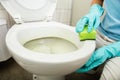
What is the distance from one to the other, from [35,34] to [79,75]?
473mm

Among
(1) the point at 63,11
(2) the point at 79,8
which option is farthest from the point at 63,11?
(2) the point at 79,8

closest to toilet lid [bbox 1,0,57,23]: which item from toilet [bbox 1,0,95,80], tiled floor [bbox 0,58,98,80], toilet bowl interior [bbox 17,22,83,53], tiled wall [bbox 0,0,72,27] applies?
toilet [bbox 1,0,95,80]

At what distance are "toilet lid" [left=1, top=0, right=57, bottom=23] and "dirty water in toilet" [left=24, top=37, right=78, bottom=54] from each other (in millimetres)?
146

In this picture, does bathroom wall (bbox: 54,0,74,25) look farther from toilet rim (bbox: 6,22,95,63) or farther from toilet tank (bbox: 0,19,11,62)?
toilet rim (bbox: 6,22,95,63)

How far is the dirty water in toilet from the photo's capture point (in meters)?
0.99

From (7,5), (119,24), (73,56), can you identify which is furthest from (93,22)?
(7,5)

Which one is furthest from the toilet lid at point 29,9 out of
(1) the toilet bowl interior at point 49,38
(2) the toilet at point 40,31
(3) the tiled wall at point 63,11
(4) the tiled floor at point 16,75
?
(4) the tiled floor at point 16,75

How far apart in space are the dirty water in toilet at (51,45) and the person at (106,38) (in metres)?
0.18

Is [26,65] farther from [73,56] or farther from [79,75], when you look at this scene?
[79,75]

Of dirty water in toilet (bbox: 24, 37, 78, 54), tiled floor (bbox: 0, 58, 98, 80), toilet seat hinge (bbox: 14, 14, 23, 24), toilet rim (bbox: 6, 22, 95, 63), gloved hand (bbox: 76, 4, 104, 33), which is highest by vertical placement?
gloved hand (bbox: 76, 4, 104, 33)

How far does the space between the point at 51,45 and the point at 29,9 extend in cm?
26

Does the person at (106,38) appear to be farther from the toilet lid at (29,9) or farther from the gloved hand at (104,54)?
the toilet lid at (29,9)

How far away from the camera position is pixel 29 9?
1039mm

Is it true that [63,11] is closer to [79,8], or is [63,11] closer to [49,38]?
[79,8]
